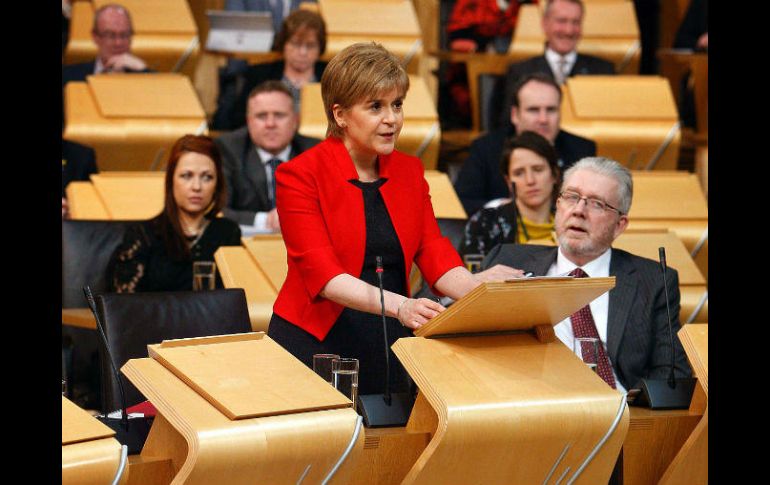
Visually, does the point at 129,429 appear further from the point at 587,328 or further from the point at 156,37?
the point at 156,37

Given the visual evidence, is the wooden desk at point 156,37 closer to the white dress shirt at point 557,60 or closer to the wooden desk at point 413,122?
the wooden desk at point 413,122

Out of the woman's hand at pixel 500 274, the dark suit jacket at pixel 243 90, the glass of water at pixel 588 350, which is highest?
the dark suit jacket at pixel 243 90

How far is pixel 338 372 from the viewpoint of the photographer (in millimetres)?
2396

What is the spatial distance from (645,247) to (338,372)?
201 centimetres

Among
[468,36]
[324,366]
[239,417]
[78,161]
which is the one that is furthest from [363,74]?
[468,36]

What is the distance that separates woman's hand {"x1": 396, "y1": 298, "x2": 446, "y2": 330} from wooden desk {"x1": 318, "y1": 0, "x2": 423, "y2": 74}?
3.92 meters

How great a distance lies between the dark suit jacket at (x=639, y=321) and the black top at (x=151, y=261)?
1.24 m

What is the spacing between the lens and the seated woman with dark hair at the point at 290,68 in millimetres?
5562

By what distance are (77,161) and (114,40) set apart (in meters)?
0.83

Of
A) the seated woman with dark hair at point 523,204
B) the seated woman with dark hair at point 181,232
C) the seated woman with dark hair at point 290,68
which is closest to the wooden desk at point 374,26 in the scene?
the seated woman with dark hair at point 290,68

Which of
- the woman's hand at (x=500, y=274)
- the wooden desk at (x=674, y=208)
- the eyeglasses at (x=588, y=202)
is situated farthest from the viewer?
the wooden desk at (x=674, y=208)

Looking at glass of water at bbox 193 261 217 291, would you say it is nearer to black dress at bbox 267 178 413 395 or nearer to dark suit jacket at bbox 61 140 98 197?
black dress at bbox 267 178 413 395
